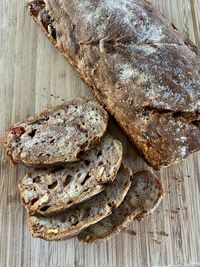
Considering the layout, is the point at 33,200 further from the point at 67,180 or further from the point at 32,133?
the point at 32,133

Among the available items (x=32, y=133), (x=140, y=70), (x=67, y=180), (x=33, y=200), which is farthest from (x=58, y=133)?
(x=140, y=70)

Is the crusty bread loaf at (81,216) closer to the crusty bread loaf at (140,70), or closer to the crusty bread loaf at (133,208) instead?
the crusty bread loaf at (133,208)

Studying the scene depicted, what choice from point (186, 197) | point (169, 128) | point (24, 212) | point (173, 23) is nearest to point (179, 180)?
point (186, 197)

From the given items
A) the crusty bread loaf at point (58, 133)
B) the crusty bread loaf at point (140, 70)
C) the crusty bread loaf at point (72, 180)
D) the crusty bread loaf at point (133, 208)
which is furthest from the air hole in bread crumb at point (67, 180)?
the crusty bread loaf at point (140, 70)

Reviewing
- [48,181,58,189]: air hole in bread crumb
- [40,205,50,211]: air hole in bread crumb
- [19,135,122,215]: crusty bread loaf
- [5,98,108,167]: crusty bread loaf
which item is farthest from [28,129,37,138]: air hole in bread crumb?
[40,205,50,211]: air hole in bread crumb

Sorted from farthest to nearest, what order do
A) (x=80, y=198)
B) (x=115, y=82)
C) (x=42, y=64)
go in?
(x=42, y=64), (x=115, y=82), (x=80, y=198)

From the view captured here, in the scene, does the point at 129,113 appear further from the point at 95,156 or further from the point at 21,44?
the point at 21,44
